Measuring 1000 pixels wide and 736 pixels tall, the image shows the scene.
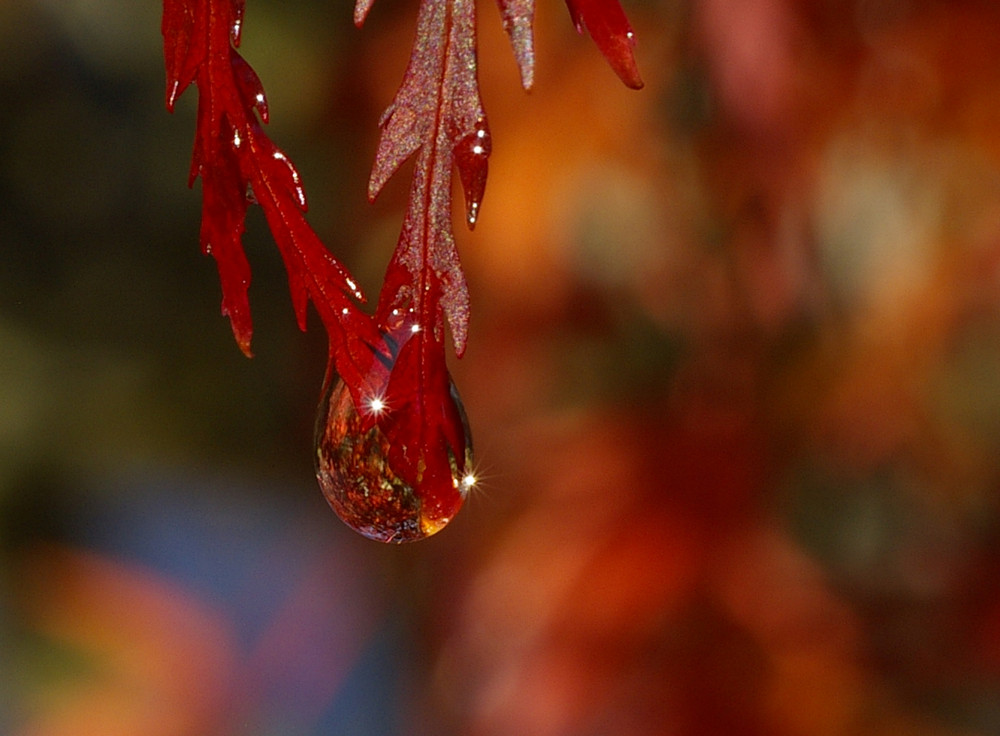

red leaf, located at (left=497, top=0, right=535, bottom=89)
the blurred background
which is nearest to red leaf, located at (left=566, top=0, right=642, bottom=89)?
red leaf, located at (left=497, top=0, right=535, bottom=89)

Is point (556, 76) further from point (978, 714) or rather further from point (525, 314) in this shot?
point (978, 714)

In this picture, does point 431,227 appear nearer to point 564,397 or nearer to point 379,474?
point 379,474

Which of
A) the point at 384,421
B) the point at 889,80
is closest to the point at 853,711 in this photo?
the point at 889,80

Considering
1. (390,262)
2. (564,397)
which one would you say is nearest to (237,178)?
(390,262)

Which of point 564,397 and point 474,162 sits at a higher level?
point 474,162

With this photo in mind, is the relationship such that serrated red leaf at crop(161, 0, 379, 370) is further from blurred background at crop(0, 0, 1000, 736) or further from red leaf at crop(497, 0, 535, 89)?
blurred background at crop(0, 0, 1000, 736)

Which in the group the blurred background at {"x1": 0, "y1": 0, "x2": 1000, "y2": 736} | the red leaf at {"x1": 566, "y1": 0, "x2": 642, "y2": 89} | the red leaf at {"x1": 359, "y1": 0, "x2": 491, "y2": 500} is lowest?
the blurred background at {"x1": 0, "y1": 0, "x2": 1000, "y2": 736}
